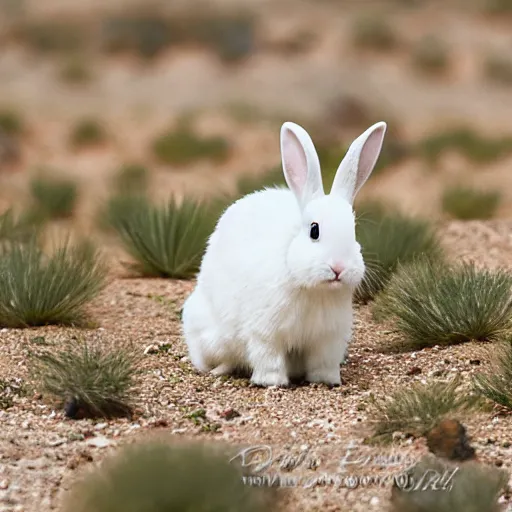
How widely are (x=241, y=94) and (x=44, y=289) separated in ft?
84.1

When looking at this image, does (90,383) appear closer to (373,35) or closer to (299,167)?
(299,167)

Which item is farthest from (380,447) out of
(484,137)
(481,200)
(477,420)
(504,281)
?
(484,137)

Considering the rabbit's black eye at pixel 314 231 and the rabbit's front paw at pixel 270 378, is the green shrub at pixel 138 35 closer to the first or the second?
the rabbit's front paw at pixel 270 378

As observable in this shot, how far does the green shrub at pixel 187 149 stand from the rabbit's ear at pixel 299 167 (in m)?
15.4

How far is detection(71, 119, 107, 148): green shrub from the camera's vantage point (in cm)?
2228

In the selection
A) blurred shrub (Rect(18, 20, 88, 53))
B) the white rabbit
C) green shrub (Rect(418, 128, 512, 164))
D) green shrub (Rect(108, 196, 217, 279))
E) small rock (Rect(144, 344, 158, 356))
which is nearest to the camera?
the white rabbit

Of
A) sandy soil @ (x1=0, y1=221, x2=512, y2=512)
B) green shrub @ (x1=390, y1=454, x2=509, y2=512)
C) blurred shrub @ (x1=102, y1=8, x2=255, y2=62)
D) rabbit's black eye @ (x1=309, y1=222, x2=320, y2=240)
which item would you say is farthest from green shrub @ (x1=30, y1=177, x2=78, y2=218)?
blurred shrub @ (x1=102, y1=8, x2=255, y2=62)

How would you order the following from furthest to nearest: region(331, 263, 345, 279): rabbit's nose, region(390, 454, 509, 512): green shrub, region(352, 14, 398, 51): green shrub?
region(352, 14, 398, 51): green shrub < region(331, 263, 345, 279): rabbit's nose < region(390, 454, 509, 512): green shrub

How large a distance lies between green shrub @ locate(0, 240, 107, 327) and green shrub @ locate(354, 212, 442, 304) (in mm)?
1941

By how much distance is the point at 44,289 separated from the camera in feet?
24.0

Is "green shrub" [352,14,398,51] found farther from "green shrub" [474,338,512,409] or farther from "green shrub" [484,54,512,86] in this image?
"green shrub" [474,338,512,409]

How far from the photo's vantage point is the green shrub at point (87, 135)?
22281 mm

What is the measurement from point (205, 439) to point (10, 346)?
2.22 m

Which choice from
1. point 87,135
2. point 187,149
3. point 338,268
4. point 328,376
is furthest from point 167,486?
point 87,135
